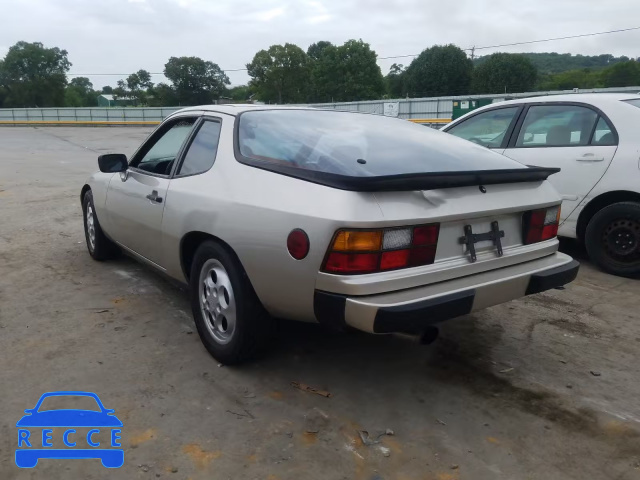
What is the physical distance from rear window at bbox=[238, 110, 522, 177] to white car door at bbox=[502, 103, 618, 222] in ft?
5.96

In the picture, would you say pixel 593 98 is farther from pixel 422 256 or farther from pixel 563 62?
pixel 563 62

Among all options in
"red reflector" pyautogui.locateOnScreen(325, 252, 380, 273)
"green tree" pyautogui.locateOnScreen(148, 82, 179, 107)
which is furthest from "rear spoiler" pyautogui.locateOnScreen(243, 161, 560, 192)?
"green tree" pyautogui.locateOnScreen(148, 82, 179, 107)

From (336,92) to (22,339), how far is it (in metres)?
87.8

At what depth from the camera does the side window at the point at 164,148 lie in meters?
3.82

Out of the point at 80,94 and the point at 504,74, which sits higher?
the point at 504,74

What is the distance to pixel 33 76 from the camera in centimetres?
8275

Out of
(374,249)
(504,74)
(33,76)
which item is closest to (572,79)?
(504,74)

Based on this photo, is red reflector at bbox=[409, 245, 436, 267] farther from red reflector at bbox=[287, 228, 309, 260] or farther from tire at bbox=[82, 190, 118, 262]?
tire at bbox=[82, 190, 118, 262]

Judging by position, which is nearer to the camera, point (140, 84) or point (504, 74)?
point (504, 74)

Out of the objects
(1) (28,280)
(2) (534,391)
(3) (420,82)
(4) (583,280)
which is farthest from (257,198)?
(3) (420,82)

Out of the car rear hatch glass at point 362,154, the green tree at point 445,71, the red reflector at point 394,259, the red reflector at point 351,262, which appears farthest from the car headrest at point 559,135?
the green tree at point 445,71

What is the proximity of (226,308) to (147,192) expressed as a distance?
4.09 feet

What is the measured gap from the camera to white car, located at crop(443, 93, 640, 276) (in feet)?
15.5

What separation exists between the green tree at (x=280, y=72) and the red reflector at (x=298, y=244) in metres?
88.9
